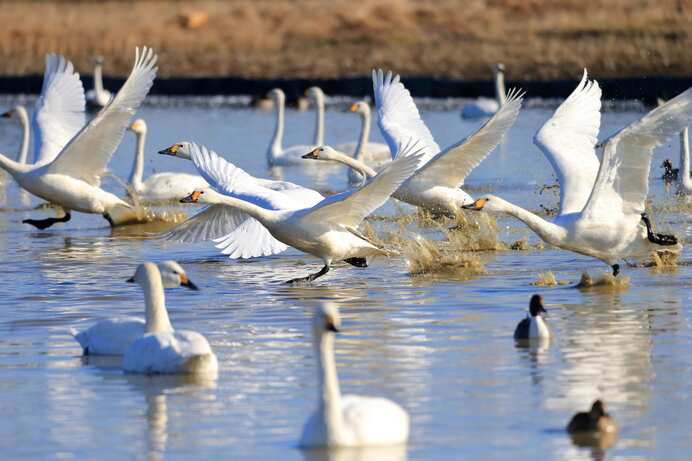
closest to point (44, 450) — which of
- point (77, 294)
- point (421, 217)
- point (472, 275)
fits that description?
point (77, 294)

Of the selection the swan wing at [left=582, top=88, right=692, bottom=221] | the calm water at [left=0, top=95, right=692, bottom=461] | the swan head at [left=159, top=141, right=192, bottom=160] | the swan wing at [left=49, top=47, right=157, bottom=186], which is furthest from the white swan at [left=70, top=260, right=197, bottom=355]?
the swan head at [left=159, top=141, right=192, bottom=160]

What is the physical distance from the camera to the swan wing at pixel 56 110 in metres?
18.1

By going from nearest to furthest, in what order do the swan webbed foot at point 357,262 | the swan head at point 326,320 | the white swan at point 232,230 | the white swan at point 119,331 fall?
the swan head at point 326,320, the white swan at point 119,331, the swan webbed foot at point 357,262, the white swan at point 232,230

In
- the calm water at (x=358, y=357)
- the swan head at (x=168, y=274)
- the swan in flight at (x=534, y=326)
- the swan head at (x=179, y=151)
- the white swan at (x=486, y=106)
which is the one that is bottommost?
the calm water at (x=358, y=357)

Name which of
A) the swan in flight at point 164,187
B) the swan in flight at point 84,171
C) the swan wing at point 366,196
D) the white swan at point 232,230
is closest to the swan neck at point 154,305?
the swan wing at point 366,196

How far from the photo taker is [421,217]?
631 inches

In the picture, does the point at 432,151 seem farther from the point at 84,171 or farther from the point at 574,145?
the point at 84,171

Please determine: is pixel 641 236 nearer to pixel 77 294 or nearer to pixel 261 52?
pixel 77 294

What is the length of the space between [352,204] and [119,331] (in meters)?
3.14

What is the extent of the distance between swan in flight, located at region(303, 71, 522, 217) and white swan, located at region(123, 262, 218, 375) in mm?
4638

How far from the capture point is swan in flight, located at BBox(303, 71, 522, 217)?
13.0 m

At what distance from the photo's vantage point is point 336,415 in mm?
6477

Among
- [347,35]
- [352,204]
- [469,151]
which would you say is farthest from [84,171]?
[347,35]

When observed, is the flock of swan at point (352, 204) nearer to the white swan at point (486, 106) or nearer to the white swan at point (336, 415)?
the white swan at point (336, 415)
